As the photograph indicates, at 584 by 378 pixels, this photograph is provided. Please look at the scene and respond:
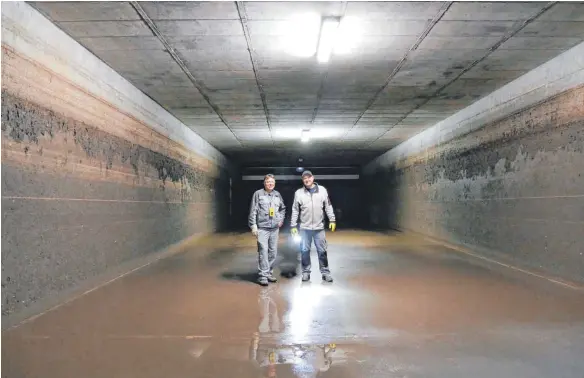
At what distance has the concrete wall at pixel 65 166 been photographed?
14.1 feet

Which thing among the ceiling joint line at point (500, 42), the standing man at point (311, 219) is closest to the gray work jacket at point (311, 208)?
the standing man at point (311, 219)

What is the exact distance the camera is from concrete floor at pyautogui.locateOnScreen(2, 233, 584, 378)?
3.20 meters

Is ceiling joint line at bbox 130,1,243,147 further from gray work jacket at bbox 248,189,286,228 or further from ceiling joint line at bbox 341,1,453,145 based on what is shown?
ceiling joint line at bbox 341,1,453,145

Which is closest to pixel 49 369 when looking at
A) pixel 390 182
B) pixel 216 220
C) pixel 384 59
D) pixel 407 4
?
pixel 407 4

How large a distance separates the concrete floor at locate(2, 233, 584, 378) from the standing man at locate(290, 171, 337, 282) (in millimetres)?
313

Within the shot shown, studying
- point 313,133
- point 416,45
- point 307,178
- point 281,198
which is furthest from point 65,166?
point 313,133

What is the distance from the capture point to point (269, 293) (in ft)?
18.6

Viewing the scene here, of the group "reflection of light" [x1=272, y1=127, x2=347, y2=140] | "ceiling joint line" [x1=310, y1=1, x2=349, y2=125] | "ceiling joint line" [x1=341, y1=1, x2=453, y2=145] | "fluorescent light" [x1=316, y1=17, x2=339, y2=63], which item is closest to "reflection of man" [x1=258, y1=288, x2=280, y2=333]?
"fluorescent light" [x1=316, y1=17, x2=339, y2=63]

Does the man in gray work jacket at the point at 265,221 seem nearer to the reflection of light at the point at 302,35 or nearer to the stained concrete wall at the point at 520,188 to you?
the reflection of light at the point at 302,35

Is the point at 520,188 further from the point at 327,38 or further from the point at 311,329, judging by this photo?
the point at 311,329

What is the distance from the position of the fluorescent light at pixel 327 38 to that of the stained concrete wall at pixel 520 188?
12.0 feet

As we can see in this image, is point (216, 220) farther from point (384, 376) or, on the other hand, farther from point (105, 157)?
point (384, 376)

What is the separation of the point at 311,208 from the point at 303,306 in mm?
1801

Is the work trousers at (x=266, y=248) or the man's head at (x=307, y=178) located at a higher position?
the man's head at (x=307, y=178)
